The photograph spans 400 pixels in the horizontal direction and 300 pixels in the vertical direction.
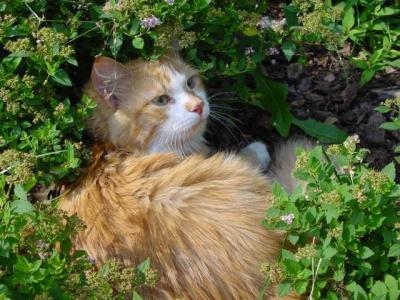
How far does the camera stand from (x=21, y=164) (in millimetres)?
2803

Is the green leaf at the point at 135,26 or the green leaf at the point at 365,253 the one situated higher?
the green leaf at the point at 135,26

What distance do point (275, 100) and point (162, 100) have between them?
33.0 inches

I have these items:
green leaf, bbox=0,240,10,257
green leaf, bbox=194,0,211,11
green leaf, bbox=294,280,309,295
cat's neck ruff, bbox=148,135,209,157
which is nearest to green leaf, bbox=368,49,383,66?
cat's neck ruff, bbox=148,135,209,157

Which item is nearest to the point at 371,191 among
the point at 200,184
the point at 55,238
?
the point at 200,184

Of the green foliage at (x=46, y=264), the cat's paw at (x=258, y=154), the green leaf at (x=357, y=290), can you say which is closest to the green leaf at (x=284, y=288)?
the green leaf at (x=357, y=290)

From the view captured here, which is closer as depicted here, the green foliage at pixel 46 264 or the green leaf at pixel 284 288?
the green foliage at pixel 46 264

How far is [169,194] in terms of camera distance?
3.21 m

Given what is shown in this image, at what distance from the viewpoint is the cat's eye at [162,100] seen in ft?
12.3

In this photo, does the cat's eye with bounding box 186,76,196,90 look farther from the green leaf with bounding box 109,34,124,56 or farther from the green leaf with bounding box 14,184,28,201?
the green leaf with bounding box 14,184,28,201

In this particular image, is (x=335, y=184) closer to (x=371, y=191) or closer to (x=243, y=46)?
(x=371, y=191)

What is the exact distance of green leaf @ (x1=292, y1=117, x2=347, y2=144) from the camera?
4.20 metres

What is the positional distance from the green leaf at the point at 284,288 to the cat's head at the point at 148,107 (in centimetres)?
116

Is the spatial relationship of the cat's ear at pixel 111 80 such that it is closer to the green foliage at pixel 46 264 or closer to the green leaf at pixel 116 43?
the green leaf at pixel 116 43

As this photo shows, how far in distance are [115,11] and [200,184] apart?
94 centimetres
